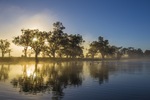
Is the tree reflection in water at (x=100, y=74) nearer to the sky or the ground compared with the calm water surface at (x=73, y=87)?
nearer to the sky

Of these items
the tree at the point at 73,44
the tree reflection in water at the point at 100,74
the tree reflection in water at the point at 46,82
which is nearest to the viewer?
the tree reflection in water at the point at 46,82

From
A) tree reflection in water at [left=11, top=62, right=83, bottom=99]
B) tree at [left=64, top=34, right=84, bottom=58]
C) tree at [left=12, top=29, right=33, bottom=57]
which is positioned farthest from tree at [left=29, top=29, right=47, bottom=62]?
→ tree reflection in water at [left=11, top=62, right=83, bottom=99]

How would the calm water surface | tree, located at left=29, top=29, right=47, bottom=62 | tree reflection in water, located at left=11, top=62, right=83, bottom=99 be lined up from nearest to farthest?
the calm water surface
tree reflection in water, located at left=11, top=62, right=83, bottom=99
tree, located at left=29, top=29, right=47, bottom=62

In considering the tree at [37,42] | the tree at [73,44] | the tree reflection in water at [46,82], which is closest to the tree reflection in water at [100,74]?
the tree reflection in water at [46,82]

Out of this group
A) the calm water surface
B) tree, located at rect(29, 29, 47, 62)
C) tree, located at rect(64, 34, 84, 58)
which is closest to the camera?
the calm water surface

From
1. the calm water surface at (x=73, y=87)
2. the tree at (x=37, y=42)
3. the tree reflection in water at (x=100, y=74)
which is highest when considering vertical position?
the tree at (x=37, y=42)

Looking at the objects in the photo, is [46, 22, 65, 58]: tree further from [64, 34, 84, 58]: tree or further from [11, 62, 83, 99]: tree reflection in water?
[11, 62, 83, 99]: tree reflection in water

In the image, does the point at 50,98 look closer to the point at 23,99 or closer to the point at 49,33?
the point at 23,99

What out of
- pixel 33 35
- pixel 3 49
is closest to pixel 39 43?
→ pixel 33 35

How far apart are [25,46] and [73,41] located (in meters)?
53.4

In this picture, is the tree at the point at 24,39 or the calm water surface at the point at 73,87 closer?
the calm water surface at the point at 73,87

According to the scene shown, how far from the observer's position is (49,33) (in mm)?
140875

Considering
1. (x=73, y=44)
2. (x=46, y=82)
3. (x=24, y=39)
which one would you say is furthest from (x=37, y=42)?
(x=46, y=82)

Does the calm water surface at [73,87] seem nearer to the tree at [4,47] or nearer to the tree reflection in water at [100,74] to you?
the tree reflection in water at [100,74]
